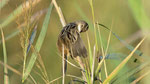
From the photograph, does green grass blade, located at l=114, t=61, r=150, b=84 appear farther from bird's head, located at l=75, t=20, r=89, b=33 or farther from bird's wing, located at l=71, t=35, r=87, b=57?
bird's head, located at l=75, t=20, r=89, b=33

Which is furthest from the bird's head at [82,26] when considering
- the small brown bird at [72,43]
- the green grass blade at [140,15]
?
the green grass blade at [140,15]

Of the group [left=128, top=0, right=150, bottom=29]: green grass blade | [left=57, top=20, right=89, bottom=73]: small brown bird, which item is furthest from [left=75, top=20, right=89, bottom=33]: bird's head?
[left=128, top=0, right=150, bottom=29]: green grass blade

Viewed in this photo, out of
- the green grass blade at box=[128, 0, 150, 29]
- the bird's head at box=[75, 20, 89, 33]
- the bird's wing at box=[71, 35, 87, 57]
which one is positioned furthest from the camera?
the bird's head at box=[75, 20, 89, 33]

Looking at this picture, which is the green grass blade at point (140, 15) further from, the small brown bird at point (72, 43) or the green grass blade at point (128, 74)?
the small brown bird at point (72, 43)

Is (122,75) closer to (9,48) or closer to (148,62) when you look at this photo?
(148,62)

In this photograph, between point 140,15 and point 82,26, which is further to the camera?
point 82,26

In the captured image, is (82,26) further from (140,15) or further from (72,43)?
(140,15)

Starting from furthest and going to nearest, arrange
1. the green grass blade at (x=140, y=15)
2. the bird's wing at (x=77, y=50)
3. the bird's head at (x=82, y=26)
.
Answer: the bird's head at (x=82, y=26)
the bird's wing at (x=77, y=50)
the green grass blade at (x=140, y=15)

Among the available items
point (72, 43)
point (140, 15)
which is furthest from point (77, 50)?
point (140, 15)

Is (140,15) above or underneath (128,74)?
above

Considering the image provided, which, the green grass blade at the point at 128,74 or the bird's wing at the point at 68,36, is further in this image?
the bird's wing at the point at 68,36

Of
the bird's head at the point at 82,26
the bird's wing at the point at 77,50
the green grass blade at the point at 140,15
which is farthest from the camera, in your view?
the bird's head at the point at 82,26

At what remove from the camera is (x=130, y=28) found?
116 inches

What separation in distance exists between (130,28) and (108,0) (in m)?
0.36
